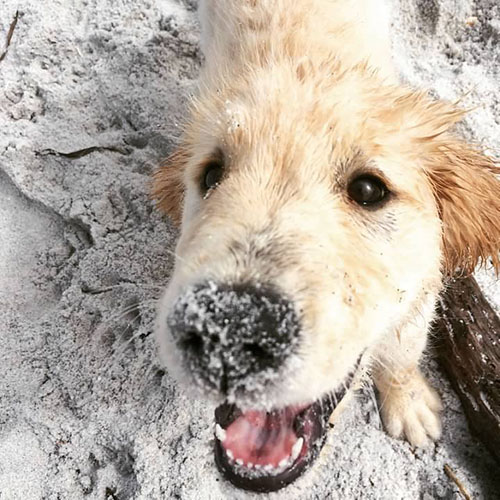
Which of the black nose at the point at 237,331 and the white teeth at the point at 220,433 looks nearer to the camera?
the black nose at the point at 237,331

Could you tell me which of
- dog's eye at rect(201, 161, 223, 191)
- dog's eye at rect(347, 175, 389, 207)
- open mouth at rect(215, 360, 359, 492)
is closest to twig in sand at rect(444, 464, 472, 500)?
open mouth at rect(215, 360, 359, 492)

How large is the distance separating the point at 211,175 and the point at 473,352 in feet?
4.70

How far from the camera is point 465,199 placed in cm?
209

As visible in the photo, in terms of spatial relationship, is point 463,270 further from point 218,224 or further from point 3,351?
point 3,351

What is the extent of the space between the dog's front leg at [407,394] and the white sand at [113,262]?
0.23ft

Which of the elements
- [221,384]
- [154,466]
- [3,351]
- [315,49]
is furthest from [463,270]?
[3,351]

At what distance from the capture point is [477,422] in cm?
242

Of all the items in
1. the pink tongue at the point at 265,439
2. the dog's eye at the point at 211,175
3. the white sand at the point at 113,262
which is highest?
the dog's eye at the point at 211,175

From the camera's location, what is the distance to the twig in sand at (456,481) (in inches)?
91.3

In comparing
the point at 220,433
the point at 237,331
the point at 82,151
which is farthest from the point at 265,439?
the point at 82,151

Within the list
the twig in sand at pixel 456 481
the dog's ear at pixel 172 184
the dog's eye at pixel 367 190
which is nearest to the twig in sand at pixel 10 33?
the dog's ear at pixel 172 184

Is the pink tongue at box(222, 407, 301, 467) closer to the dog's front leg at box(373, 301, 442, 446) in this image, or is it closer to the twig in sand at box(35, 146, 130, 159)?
the dog's front leg at box(373, 301, 442, 446)

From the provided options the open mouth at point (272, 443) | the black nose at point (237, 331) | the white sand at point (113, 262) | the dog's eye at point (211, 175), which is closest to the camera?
the black nose at point (237, 331)

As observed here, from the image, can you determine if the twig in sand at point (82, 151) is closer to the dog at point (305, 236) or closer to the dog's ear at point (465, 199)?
the dog at point (305, 236)
